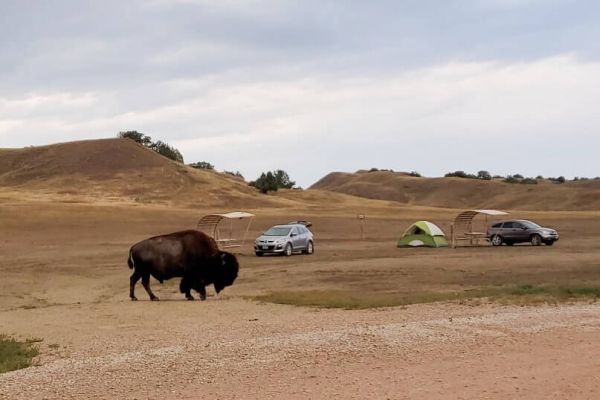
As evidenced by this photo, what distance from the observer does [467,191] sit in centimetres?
14412

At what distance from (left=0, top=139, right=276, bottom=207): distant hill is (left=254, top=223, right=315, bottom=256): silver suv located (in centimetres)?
3598

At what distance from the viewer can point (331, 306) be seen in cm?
1733

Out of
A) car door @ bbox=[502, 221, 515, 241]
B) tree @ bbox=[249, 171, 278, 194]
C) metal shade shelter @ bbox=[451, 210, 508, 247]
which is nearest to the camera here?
car door @ bbox=[502, 221, 515, 241]

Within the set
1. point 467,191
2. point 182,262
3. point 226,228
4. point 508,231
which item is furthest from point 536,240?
point 467,191

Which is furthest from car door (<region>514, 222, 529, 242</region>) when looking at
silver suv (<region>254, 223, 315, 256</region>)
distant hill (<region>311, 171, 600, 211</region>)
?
distant hill (<region>311, 171, 600, 211</region>)

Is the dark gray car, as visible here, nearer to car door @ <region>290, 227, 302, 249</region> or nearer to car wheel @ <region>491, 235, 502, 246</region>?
car wheel @ <region>491, 235, 502, 246</region>

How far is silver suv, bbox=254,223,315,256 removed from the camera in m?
40.4

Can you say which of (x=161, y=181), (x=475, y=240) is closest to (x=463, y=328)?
(x=475, y=240)

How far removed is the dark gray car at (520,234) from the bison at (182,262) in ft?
95.9

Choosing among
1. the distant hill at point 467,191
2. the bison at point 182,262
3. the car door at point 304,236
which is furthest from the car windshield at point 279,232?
the distant hill at point 467,191

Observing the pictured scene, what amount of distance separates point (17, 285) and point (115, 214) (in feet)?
114

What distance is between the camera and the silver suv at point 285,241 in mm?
40375

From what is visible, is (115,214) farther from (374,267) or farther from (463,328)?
(463,328)

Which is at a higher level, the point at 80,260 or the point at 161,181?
the point at 161,181
